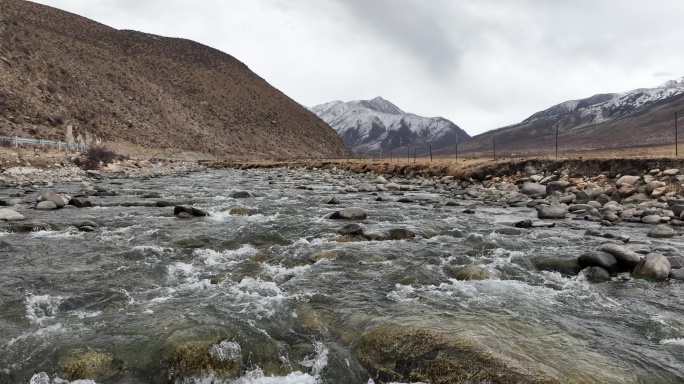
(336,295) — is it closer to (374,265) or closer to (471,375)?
(374,265)

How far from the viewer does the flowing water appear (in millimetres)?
5641

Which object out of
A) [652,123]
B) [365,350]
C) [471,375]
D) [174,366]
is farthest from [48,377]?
[652,123]

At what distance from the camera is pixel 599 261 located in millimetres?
9438

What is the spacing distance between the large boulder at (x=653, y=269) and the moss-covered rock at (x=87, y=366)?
996cm

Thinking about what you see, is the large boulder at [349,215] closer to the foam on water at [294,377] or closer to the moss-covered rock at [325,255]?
the moss-covered rock at [325,255]

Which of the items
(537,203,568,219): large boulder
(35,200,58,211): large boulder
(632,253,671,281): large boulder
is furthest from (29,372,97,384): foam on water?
(537,203,568,219): large boulder

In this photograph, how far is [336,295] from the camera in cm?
801

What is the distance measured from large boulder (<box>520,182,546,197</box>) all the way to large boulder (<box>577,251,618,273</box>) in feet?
46.6

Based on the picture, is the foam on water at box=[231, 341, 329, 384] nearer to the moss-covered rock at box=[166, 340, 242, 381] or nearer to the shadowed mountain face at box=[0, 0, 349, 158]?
the moss-covered rock at box=[166, 340, 242, 381]

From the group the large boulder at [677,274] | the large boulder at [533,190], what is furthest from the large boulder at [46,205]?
the large boulder at [533,190]

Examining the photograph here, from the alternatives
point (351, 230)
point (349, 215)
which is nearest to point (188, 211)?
point (349, 215)

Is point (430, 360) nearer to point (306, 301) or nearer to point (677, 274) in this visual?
point (306, 301)

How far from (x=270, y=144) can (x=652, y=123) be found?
581ft

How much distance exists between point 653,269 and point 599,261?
98 cm
